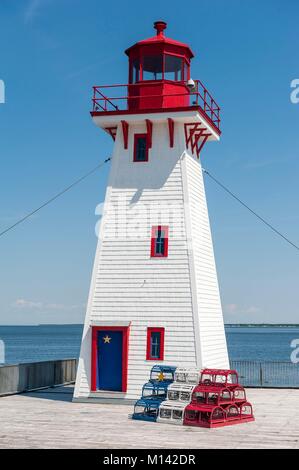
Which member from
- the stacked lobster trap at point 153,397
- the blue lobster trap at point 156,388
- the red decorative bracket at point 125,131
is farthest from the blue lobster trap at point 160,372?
the red decorative bracket at point 125,131

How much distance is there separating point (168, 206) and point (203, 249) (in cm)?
214

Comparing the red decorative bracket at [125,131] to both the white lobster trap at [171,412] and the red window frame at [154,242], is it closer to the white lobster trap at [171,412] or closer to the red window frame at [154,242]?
the red window frame at [154,242]

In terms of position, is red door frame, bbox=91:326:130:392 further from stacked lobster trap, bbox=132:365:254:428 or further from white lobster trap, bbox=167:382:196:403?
white lobster trap, bbox=167:382:196:403

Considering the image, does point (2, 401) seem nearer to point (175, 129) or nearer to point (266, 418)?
point (266, 418)

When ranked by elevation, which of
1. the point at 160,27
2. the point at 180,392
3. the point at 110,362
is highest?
the point at 160,27

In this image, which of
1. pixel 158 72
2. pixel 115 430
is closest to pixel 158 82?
pixel 158 72

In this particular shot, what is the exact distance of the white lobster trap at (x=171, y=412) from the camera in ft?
61.8

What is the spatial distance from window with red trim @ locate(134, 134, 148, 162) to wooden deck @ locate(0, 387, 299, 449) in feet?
28.1

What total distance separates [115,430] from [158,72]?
42.4 ft

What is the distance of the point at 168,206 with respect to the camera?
78.9ft

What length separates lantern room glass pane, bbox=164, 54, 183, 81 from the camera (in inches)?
966

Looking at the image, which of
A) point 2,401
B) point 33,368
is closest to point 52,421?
point 2,401

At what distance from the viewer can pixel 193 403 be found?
63.5ft

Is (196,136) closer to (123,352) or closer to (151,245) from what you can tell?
(151,245)
